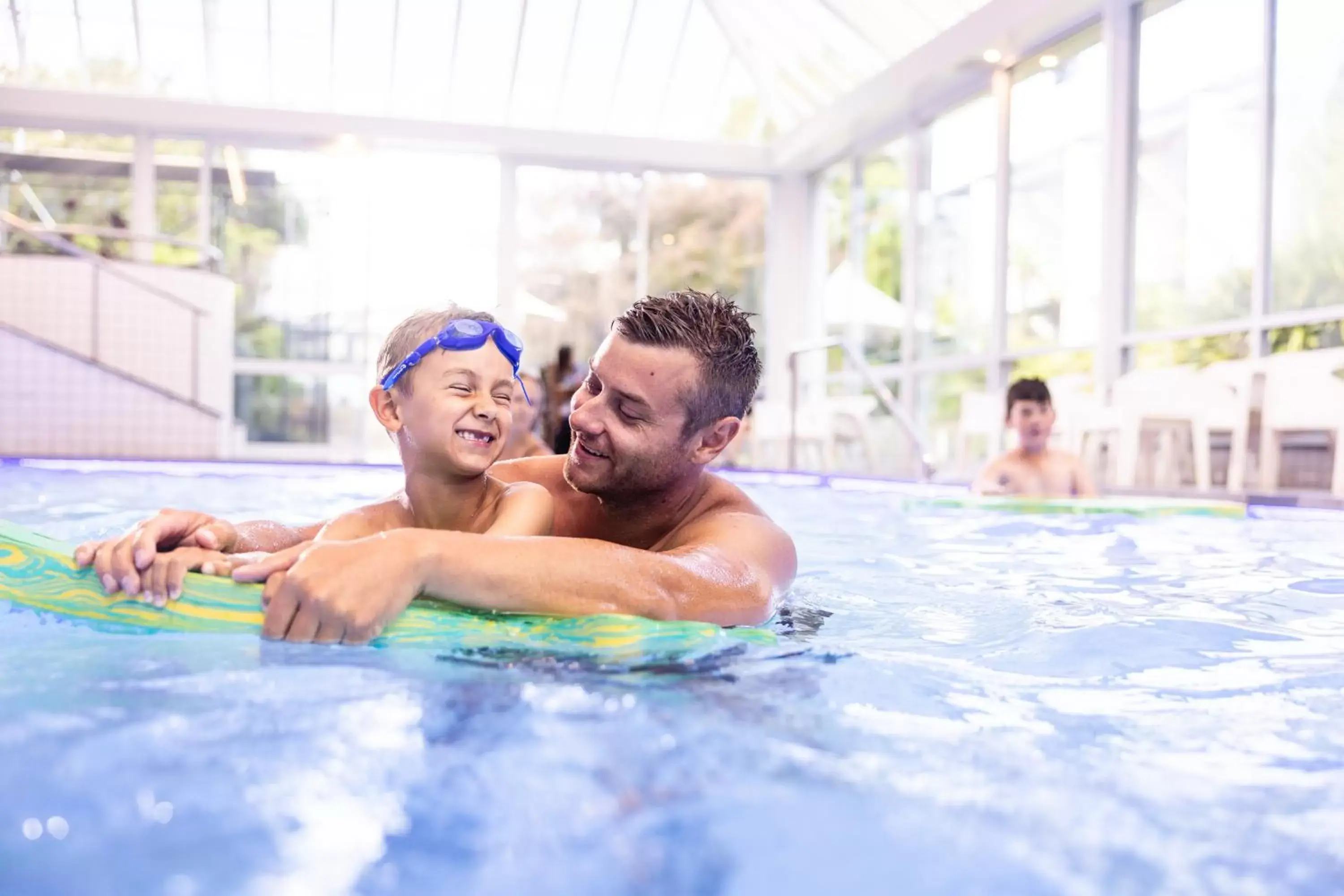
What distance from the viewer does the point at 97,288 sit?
11.5m

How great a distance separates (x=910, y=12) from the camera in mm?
11547

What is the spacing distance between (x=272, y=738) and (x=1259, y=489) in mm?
7461

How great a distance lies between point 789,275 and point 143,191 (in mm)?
8405

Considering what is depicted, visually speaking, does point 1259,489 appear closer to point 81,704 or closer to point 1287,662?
point 1287,662

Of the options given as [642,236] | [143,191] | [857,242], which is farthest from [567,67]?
[143,191]

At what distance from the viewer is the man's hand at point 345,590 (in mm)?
1759

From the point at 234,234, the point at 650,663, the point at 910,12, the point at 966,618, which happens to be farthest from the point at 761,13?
the point at 650,663

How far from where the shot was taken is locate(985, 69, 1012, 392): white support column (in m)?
11.5

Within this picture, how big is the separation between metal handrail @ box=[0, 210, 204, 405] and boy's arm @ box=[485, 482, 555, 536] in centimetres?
960

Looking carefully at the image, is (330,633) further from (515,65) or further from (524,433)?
(515,65)

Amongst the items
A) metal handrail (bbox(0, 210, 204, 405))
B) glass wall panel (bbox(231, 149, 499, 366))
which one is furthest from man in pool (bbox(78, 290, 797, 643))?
glass wall panel (bbox(231, 149, 499, 366))

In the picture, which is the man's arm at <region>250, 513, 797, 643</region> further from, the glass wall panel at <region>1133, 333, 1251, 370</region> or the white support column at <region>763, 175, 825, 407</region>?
the white support column at <region>763, 175, 825, 407</region>

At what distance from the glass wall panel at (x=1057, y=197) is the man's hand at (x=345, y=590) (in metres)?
9.35

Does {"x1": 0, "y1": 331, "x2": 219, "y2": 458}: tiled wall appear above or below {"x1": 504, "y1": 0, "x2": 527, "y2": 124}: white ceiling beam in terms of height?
below
